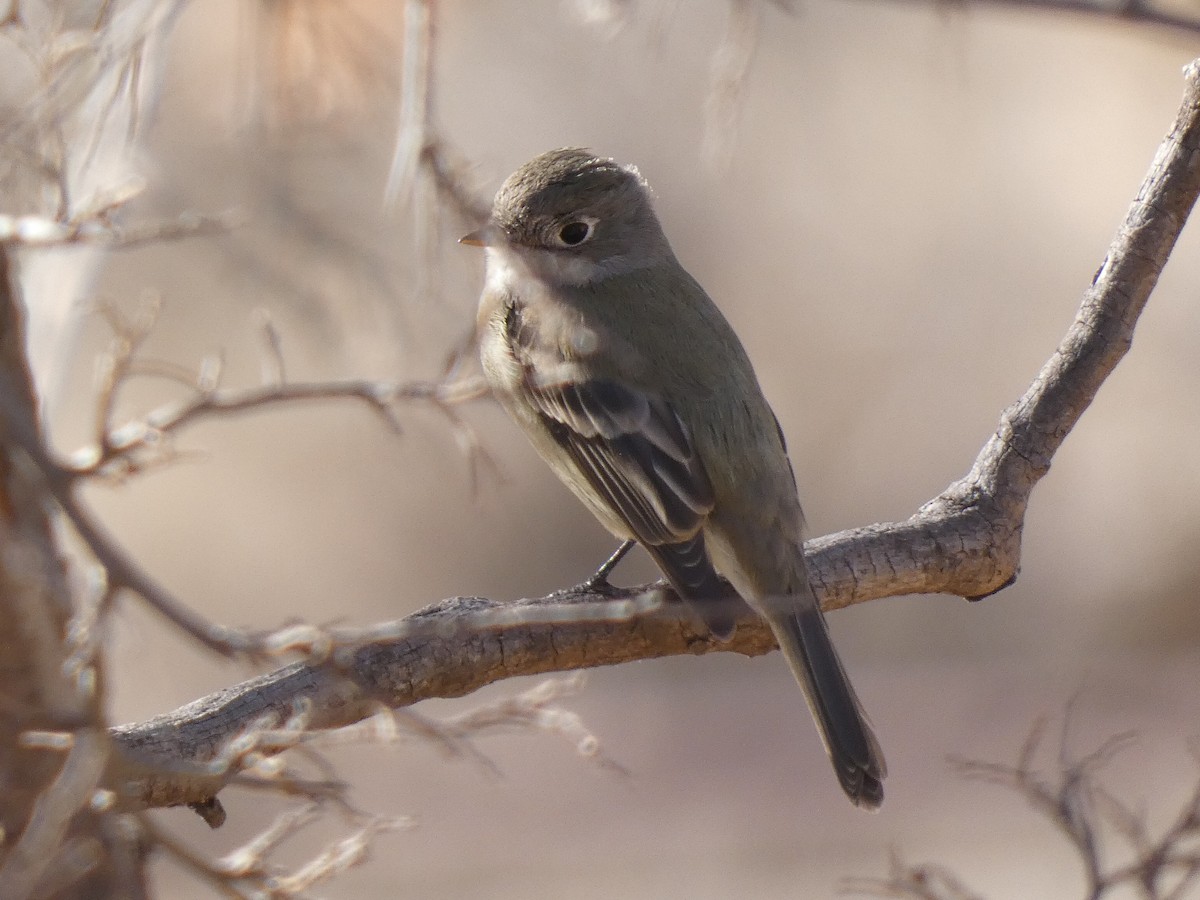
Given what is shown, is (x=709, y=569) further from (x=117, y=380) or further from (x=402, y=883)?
(x=402, y=883)

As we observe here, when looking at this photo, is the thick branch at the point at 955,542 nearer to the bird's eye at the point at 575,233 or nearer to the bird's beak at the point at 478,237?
the bird's beak at the point at 478,237

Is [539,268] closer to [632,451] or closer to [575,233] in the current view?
[575,233]

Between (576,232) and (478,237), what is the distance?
24.9 inches

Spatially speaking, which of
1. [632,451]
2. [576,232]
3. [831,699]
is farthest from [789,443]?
[831,699]

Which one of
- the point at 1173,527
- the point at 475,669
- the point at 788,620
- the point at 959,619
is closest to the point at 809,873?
the point at 959,619

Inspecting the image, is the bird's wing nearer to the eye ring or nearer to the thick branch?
the thick branch

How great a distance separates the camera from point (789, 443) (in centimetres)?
881

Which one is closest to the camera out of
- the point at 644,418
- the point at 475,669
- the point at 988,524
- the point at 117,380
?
the point at 117,380

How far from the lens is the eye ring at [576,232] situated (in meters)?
4.48

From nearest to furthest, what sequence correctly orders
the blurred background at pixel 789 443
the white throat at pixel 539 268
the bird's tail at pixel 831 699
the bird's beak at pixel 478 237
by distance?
the bird's tail at pixel 831 699
the bird's beak at pixel 478 237
the white throat at pixel 539 268
the blurred background at pixel 789 443

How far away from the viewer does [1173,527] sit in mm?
8625

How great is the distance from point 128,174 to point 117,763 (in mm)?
2462

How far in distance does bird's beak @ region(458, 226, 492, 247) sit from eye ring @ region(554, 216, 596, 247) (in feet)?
1.63

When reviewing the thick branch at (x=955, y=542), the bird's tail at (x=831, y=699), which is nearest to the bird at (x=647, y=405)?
the bird's tail at (x=831, y=699)
